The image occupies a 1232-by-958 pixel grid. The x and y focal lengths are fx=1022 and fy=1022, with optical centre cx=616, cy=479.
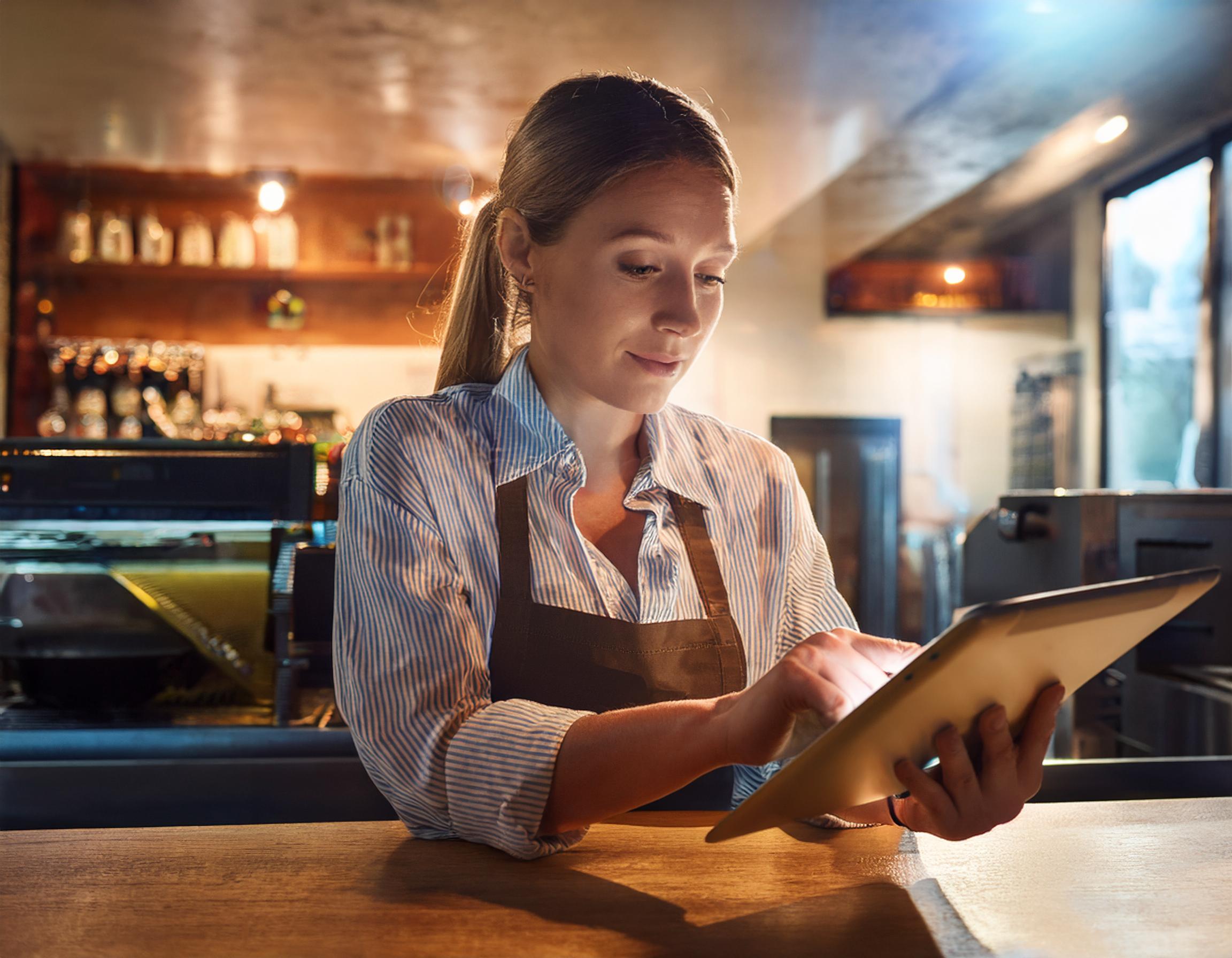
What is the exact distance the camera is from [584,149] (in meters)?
0.99

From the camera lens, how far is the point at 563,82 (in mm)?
1069

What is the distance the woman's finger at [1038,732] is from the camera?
0.63 metres

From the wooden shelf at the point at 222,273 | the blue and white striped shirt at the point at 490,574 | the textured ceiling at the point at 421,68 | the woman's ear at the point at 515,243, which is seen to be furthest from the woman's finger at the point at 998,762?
the wooden shelf at the point at 222,273

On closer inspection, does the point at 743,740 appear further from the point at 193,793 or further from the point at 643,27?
the point at 643,27

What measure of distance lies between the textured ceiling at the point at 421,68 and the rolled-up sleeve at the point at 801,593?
2.31m

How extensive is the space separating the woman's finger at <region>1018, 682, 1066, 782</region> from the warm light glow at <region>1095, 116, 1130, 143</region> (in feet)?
14.2

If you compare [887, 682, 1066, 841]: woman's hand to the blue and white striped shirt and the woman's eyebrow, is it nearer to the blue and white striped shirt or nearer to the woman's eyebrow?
the blue and white striped shirt

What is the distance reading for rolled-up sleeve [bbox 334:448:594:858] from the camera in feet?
2.49

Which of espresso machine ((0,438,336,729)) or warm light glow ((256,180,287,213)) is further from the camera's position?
warm light glow ((256,180,287,213))

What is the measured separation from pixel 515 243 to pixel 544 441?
215 mm

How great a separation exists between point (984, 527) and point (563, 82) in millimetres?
1492

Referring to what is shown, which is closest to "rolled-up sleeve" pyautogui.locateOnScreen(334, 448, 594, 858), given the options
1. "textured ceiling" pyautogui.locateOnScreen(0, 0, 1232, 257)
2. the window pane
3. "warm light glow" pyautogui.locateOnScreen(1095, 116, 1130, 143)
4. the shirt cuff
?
the shirt cuff

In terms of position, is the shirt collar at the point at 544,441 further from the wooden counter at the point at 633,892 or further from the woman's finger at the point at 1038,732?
the woman's finger at the point at 1038,732

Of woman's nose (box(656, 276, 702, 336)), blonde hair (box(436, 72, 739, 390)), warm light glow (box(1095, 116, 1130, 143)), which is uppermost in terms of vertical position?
warm light glow (box(1095, 116, 1130, 143))
